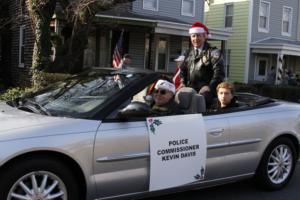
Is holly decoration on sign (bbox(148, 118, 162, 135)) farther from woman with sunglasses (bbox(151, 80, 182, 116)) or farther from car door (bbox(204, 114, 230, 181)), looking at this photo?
car door (bbox(204, 114, 230, 181))

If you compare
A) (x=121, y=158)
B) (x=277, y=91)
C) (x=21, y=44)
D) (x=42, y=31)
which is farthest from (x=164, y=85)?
(x=21, y=44)

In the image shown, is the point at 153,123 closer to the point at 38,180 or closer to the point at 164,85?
the point at 164,85

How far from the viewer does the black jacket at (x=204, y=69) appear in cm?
569

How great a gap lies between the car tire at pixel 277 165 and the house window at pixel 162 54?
1535 centimetres

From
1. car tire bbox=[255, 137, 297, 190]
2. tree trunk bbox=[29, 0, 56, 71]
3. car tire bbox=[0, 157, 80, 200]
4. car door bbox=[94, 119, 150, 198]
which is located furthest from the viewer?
tree trunk bbox=[29, 0, 56, 71]

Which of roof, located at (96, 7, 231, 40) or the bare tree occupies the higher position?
roof, located at (96, 7, 231, 40)

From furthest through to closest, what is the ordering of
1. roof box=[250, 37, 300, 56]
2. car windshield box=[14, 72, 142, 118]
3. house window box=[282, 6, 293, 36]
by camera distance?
house window box=[282, 6, 293, 36]
roof box=[250, 37, 300, 56]
car windshield box=[14, 72, 142, 118]

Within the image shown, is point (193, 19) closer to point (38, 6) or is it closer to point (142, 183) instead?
point (38, 6)

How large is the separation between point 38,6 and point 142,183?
30.5 feet

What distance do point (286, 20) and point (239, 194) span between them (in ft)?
78.8

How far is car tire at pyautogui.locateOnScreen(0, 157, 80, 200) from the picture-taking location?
138 inches

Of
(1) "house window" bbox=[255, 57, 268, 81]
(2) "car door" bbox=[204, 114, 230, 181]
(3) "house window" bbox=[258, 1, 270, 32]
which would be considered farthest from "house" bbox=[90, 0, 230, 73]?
(2) "car door" bbox=[204, 114, 230, 181]

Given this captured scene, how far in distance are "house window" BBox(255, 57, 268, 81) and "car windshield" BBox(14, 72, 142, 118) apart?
74.9 feet

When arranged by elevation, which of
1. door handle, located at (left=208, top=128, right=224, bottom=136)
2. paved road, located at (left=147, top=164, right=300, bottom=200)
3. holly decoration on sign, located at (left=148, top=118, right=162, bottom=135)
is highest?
holly decoration on sign, located at (left=148, top=118, right=162, bottom=135)
